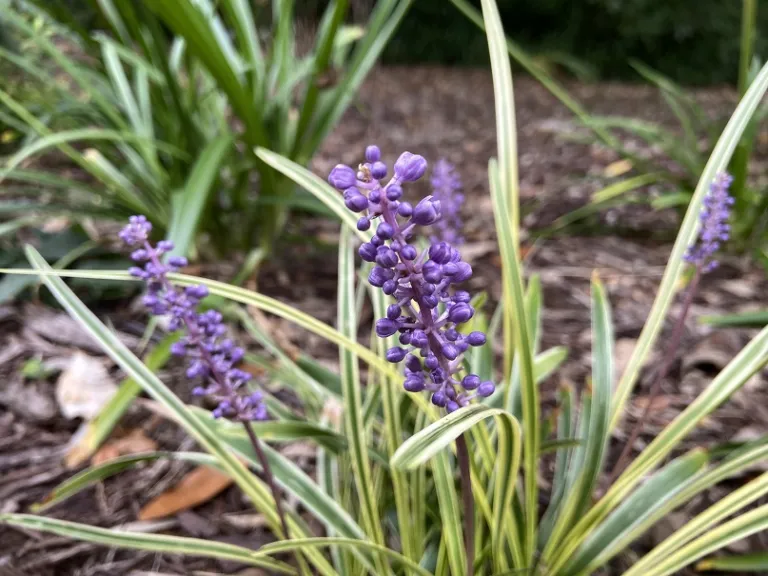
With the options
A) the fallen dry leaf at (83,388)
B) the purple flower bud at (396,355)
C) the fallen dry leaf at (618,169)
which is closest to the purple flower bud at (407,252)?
the purple flower bud at (396,355)

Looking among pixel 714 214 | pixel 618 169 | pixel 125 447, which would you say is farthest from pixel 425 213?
pixel 618 169

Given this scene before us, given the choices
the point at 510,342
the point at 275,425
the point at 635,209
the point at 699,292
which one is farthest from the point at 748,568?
the point at 635,209

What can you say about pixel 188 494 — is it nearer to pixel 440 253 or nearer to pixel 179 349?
pixel 179 349

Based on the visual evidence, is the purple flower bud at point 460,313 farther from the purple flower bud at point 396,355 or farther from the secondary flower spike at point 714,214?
the secondary flower spike at point 714,214

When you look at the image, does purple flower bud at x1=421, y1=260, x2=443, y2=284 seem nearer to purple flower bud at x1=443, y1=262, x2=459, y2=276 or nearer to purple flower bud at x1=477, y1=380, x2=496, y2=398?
purple flower bud at x1=443, y1=262, x2=459, y2=276

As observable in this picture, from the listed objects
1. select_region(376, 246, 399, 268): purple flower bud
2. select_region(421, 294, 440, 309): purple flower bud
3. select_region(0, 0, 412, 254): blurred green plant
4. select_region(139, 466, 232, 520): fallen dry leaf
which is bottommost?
select_region(139, 466, 232, 520): fallen dry leaf

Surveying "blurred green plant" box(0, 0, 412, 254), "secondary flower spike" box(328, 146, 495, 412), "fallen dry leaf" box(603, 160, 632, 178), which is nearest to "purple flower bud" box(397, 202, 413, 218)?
"secondary flower spike" box(328, 146, 495, 412)

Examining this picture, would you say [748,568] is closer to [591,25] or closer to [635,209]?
[635,209]
